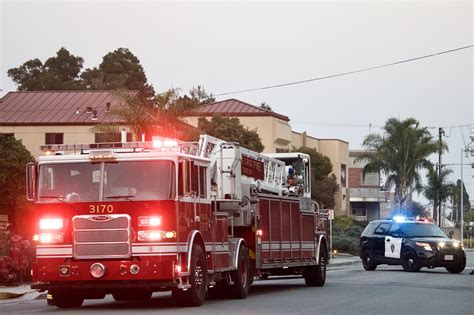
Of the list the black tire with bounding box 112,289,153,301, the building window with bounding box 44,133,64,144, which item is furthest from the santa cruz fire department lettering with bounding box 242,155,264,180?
the building window with bounding box 44,133,64,144

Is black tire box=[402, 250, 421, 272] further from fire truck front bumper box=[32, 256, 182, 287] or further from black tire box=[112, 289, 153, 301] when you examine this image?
fire truck front bumper box=[32, 256, 182, 287]

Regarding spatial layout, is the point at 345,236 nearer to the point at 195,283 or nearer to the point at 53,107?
the point at 53,107

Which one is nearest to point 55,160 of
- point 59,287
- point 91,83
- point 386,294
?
point 59,287

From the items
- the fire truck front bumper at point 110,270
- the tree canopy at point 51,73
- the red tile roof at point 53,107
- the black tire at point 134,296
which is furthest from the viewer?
the tree canopy at point 51,73

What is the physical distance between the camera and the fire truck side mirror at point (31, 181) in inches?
696

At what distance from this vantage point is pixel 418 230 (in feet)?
118

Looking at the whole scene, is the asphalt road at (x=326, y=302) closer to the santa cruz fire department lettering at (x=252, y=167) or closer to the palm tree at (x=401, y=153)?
the santa cruz fire department lettering at (x=252, y=167)

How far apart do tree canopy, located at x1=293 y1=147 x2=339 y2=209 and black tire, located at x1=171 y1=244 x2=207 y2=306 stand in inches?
2205

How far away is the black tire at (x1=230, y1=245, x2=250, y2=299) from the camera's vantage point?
2011cm

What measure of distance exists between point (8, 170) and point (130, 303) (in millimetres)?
25533

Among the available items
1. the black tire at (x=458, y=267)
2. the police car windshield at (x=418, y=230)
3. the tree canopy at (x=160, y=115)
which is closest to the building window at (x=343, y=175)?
the tree canopy at (x=160, y=115)

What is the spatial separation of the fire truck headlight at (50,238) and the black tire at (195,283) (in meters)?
2.11

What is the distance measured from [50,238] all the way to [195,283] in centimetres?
251

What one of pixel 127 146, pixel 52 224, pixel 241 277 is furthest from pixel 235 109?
pixel 52 224
